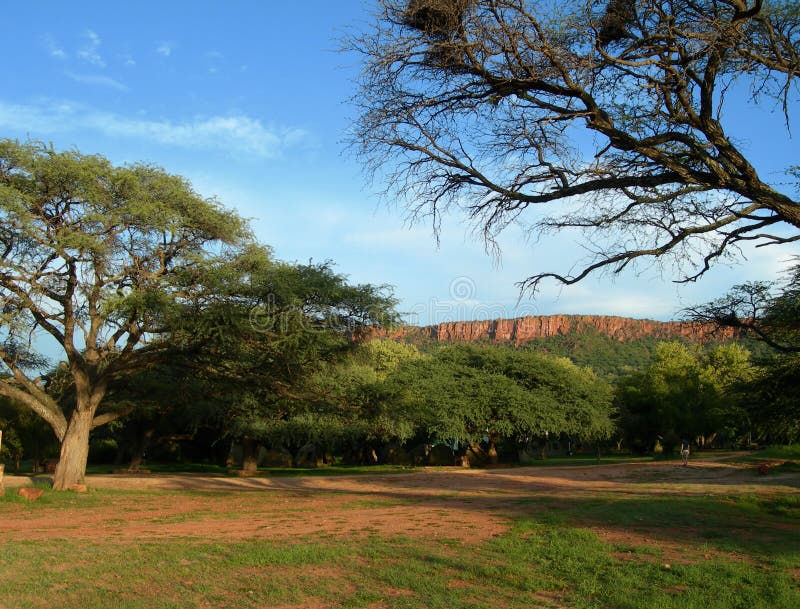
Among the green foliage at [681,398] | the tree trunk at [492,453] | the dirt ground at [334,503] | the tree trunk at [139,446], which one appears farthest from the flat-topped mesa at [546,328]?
the dirt ground at [334,503]

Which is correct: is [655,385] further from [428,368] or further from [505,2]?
[505,2]

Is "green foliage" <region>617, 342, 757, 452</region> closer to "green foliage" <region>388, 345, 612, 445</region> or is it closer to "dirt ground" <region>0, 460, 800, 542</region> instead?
"green foliage" <region>388, 345, 612, 445</region>

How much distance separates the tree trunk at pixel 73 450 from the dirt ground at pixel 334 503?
1.21 m

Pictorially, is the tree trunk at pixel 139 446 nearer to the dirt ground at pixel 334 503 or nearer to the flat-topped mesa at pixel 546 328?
the dirt ground at pixel 334 503

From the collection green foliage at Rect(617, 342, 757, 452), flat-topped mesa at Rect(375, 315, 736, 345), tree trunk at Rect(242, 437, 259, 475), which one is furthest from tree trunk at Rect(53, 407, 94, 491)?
flat-topped mesa at Rect(375, 315, 736, 345)

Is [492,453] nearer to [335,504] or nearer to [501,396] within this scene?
[501,396]

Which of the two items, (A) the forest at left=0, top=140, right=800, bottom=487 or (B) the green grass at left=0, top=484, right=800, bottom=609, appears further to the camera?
(A) the forest at left=0, top=140, right=800, bottom=487

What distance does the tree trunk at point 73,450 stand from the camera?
19.7 m

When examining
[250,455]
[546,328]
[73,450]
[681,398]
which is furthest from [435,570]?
[546,328]

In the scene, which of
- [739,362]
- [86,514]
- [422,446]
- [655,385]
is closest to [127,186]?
[86,514]

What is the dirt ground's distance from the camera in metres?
12.0

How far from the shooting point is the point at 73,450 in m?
19.9

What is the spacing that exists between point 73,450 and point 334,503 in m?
8.08

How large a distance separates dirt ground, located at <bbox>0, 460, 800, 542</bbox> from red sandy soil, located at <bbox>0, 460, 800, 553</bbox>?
24 mm
